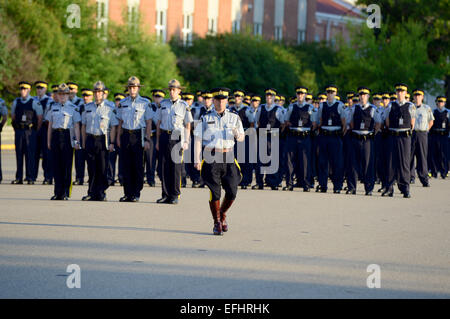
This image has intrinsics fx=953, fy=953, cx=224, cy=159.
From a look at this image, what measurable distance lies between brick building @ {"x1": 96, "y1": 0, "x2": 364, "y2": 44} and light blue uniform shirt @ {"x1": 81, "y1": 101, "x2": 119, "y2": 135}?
34819 mm

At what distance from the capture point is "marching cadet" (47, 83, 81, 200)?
17.0 m

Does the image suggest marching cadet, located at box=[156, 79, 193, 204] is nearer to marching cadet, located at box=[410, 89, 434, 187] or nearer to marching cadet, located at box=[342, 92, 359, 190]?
marching cadet, located at box=[342, 92, 359, 190]

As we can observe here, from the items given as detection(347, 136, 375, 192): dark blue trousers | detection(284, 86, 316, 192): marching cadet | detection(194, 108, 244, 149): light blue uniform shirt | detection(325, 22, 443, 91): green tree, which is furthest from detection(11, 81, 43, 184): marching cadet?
detection(325, 22, 443, 91): green tree

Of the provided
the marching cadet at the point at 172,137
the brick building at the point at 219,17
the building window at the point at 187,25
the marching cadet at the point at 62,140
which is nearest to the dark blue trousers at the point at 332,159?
the marching cadet at the point at 172,137

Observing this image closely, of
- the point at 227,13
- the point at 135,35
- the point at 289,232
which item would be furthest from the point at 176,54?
the point at 289,232

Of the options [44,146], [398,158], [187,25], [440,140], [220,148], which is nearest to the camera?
[220,148]

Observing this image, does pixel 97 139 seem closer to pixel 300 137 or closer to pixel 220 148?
pixel 220 148

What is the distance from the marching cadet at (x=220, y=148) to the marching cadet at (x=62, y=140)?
4.63 meters

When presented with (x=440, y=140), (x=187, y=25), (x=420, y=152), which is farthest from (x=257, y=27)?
(x=420, y=152)

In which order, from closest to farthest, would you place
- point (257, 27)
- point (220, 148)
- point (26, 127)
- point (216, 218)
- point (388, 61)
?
point (216, 218) → point (220, 148) → point (26, 127) → point (388, 61) → point (257, 27)

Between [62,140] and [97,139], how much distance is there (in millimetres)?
630

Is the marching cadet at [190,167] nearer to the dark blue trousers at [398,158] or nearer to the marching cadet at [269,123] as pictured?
the marching cadet at [269,123]

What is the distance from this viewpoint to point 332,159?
2066 centimetres

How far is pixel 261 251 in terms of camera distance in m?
11.0
